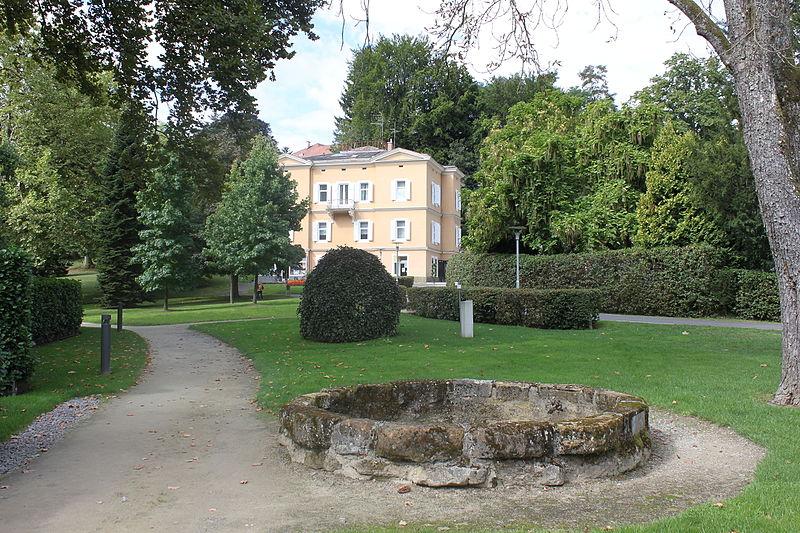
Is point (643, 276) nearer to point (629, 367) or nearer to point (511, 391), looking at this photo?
point (629, 367)

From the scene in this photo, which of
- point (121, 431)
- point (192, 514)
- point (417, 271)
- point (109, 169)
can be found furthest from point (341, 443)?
point (417, 271)

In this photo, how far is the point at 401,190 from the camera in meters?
54.5

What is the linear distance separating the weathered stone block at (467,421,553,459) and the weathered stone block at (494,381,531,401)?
2.37 m

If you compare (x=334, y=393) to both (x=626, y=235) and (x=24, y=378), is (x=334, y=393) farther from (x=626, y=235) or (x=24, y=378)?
(x=626, y=235)

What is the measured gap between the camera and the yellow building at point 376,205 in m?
54.2

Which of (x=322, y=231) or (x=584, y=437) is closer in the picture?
(x=584, y=437)

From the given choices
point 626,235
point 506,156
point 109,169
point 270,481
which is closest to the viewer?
point 270,481

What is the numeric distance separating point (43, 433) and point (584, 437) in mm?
6195

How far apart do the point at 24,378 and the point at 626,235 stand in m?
26.4

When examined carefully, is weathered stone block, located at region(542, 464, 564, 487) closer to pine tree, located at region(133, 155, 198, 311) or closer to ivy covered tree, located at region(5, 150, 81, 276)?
ivy covered tree, located at region(5, 150, 81, 276)

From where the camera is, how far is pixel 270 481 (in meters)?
5.32

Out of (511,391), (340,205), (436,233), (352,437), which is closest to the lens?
(352,437)

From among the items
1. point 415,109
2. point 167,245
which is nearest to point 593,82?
point 415,109

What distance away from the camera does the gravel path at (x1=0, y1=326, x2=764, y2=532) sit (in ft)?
14.3
